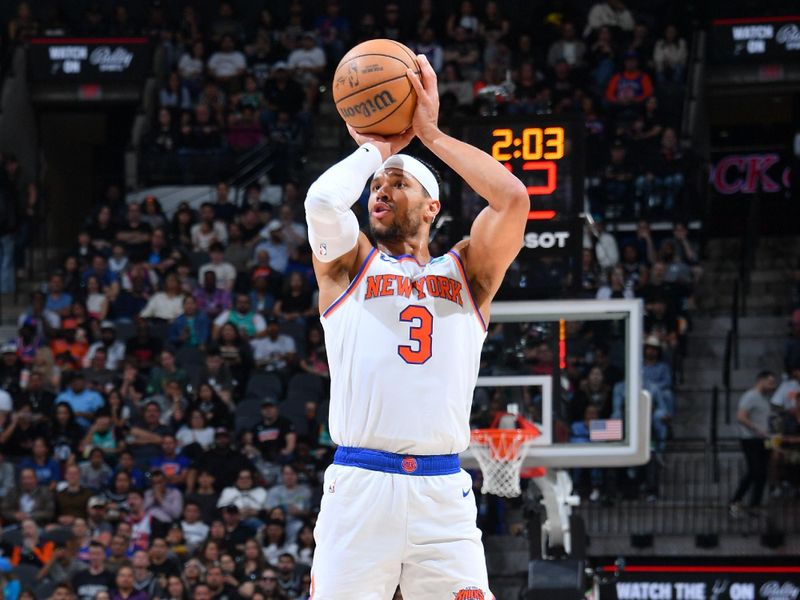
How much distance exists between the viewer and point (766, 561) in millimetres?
14609

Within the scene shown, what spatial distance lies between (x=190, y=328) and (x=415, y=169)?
1120 cm

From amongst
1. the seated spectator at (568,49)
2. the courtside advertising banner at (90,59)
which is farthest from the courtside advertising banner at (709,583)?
the courtside advertising banner at (90,59)

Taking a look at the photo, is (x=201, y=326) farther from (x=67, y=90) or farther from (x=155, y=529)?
(x=67, y=90)

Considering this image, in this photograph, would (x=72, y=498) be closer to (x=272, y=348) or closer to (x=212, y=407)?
(x=212, y=407)

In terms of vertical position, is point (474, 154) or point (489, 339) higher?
point (474, 154)

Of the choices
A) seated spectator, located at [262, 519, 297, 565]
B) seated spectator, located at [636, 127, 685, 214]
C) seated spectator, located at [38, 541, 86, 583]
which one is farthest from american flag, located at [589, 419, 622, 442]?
seated spectator, located at [636, 127, 685, 214]

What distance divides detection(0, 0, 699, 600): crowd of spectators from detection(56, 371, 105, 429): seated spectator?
0.09ft

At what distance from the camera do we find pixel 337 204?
18.5 feet

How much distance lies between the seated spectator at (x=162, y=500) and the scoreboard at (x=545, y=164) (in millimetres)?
5379

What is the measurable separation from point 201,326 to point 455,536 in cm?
1160

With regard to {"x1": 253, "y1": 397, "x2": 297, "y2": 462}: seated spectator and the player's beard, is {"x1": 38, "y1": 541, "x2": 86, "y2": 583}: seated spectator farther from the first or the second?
the player's beard

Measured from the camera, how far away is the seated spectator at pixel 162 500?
48.1 ft

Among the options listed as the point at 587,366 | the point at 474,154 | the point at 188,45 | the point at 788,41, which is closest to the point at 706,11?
the point at 788,41

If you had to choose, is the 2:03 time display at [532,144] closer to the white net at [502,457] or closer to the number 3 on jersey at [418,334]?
the white net at [502,457]
